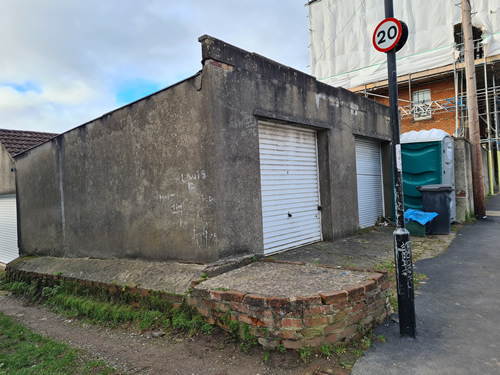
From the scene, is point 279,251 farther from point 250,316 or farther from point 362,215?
point 362,215

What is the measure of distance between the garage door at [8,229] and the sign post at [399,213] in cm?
1151

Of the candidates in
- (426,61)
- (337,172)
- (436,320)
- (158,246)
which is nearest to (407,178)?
(337,172)

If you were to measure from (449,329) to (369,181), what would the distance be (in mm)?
6187

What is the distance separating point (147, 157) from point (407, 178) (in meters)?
7.45

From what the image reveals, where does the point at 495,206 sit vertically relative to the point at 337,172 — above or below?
below

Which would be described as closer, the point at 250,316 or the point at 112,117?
the point at 250,316

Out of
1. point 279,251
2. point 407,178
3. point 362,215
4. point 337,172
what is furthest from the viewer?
point 407,178

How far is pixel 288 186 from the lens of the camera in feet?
20.6

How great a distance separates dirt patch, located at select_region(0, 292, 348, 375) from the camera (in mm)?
2873

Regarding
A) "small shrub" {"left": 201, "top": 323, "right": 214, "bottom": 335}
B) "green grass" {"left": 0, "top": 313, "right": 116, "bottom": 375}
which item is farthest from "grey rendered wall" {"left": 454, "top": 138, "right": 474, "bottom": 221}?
"green grass" {"left": 0, "top": 313, "right": 116, "bottom": 375}

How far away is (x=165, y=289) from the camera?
4258 mm

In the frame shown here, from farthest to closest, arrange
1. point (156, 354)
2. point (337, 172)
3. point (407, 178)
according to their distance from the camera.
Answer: point (407, 178), point (337, 172), point (156, 354)

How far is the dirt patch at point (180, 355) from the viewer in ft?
9.43

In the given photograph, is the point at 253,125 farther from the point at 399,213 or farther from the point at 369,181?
the point at 369,181
